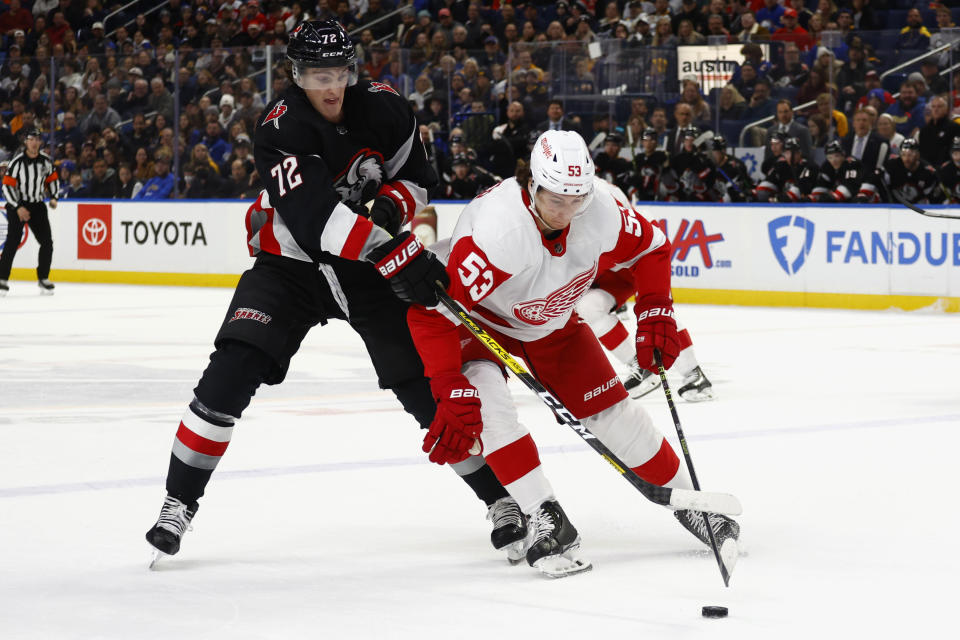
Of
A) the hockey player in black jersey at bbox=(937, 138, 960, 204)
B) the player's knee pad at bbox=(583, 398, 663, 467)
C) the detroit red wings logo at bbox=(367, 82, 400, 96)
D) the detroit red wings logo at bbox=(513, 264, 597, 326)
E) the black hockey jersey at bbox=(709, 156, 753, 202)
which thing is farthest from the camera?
the black hockey jersey at bbox=(709, 156, 753, 202)

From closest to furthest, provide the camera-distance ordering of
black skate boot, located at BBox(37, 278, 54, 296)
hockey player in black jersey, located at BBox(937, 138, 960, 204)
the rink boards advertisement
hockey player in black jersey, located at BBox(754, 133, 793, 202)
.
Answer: hockey player in black jersey, located at BBox(937, 138, 960, 204), the rink boards advertisement, hockey player in black jersey, located at BBox(754, 133, 793, 202), black skate boot, located at BBox(37, 278, 54, 296)

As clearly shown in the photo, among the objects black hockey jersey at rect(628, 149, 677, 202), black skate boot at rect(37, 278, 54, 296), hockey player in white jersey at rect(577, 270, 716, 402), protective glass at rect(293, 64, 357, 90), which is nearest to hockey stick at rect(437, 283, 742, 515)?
protective glass at rect(293, 64, 357, 90)

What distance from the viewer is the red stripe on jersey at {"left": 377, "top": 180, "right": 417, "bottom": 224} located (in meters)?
3.57

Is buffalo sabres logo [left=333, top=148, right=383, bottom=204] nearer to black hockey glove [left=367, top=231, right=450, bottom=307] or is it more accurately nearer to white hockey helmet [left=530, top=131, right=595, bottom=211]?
black hockey glove [left=367, top=231, right=450, bottom=307]

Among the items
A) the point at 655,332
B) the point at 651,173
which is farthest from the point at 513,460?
the point at 651,173

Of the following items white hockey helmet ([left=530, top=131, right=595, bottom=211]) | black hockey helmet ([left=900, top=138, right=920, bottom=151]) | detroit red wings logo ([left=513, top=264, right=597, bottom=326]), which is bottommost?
black hockey helmet ([left=900, top=138, right=920, bottom=151])

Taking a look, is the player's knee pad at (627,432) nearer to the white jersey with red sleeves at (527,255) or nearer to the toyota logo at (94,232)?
the white jersey with red sleeves at (527,255)

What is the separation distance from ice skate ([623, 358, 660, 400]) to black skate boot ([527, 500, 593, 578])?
3183mm

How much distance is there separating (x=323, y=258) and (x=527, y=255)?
52cm

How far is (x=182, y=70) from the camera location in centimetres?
1409

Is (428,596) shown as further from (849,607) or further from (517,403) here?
(517,403)

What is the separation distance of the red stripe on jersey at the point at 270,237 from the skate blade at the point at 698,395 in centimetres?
309

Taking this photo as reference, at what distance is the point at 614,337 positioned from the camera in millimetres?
6414

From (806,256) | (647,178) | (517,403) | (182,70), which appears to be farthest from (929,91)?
(182,70)
